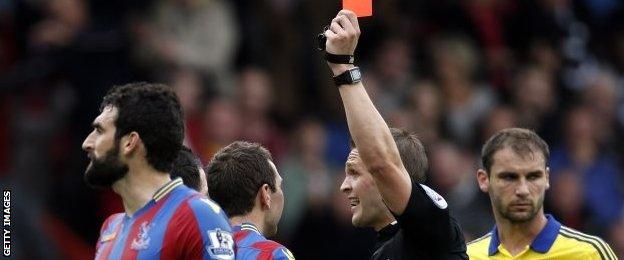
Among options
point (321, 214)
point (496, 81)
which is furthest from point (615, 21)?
point (321, 214)

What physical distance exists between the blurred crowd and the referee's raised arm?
4923 millimetres

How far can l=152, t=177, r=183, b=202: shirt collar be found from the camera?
616 cm

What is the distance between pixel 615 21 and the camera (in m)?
15.0

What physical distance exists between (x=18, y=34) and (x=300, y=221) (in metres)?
2.73

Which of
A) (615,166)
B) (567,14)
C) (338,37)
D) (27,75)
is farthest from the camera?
(567,14)

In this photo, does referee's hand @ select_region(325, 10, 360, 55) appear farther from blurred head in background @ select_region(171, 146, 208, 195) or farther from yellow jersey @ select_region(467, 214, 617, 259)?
yellow jersey @ select_region(467, 214, 617, 259)

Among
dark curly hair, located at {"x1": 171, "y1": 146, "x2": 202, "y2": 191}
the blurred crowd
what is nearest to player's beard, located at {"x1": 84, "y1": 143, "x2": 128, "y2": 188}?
dark curly hair, located at {"x1": 171, "y1": 146, "x2": 202, "y2": 191}

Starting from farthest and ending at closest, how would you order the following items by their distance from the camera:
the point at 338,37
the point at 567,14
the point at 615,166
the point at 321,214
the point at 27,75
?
1. the point at 567,14
2. the point at 615,166
3. the point at 321,214
4. the point at 27,75
5. the point at 338,37

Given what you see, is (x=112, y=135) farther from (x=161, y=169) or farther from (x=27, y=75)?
(x=27, y=75)

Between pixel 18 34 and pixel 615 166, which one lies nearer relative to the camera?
pixel 18 34

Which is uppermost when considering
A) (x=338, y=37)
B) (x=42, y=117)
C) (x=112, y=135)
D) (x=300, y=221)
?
(x=338, y=37)

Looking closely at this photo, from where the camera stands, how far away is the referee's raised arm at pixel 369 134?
237 inches

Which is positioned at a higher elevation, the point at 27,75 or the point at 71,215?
the point at 27,75

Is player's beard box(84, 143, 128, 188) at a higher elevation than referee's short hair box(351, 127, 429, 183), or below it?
higher
